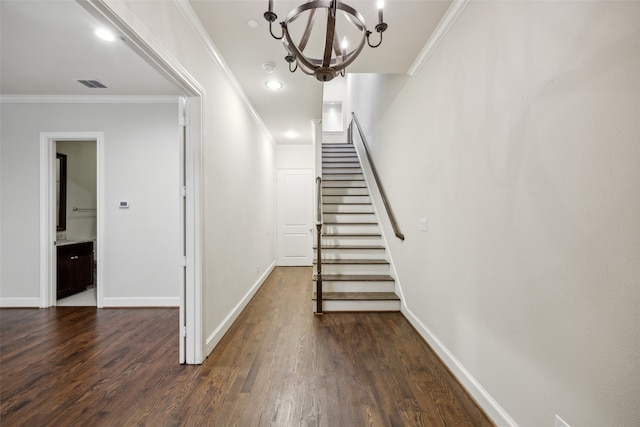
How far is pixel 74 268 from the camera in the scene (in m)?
4.07

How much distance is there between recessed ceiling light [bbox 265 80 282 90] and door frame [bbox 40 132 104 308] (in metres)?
2.28

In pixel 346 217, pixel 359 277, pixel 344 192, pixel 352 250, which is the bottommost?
pixel 359 277

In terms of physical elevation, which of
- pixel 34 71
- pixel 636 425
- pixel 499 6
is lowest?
pixel 636 425

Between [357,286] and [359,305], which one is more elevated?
[357,286]

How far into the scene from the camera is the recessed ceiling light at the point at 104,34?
2172 millimetres

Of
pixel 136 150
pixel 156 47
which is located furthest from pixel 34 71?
pixel 156 47

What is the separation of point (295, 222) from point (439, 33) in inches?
177

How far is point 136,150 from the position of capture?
357cm

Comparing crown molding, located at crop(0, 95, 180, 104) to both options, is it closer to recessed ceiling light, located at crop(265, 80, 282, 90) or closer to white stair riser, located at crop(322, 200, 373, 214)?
recessed ceiling light, located at crop(265, 80, 282, 90)

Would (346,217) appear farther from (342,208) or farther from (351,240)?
(351,240)

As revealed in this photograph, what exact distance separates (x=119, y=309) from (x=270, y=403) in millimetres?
2866

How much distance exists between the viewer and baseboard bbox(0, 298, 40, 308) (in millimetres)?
3533

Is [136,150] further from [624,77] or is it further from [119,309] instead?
[624,77]

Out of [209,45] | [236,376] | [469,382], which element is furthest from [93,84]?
[469,382]
